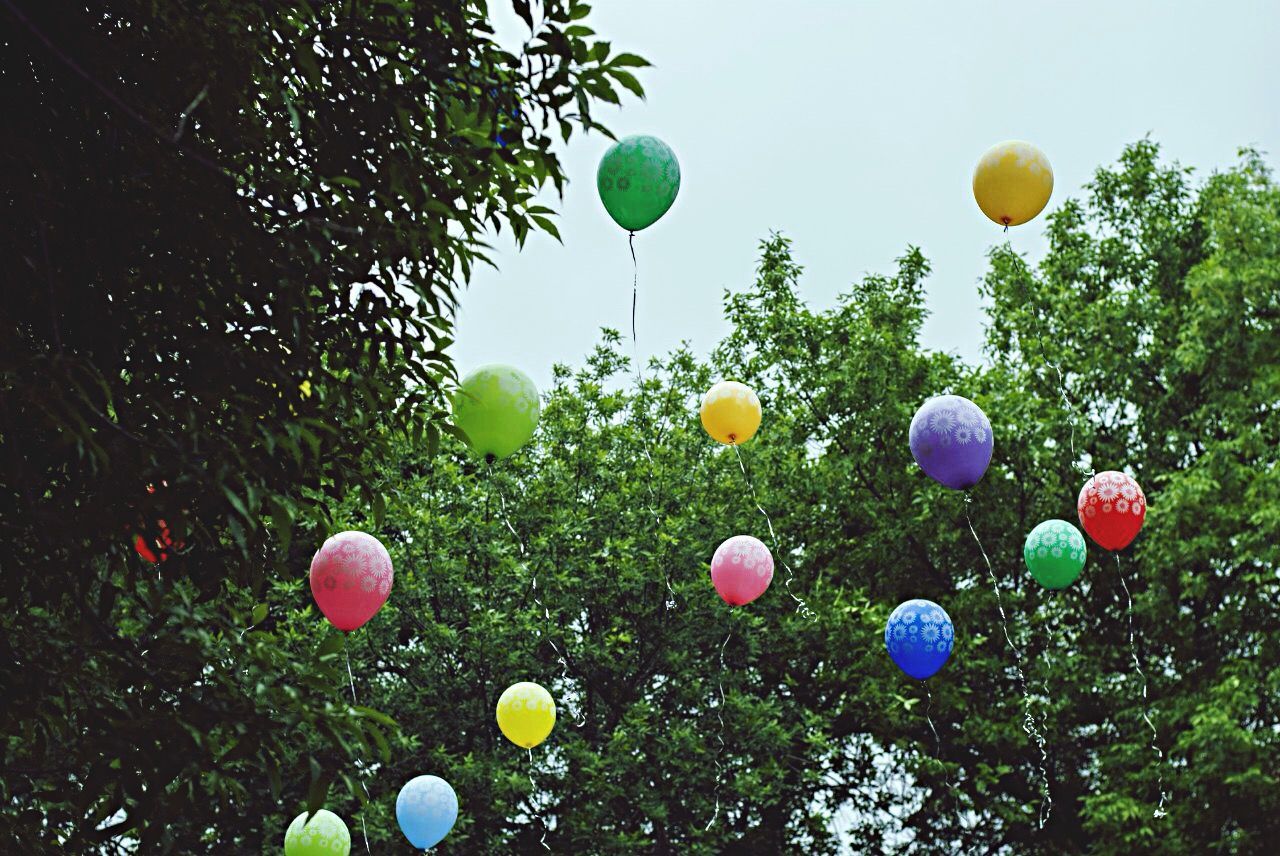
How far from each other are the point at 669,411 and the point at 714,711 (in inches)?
144

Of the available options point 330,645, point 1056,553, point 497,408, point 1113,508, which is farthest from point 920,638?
point 330,645

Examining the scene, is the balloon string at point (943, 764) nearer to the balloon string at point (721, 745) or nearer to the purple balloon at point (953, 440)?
the balloon string at point (721, 745)

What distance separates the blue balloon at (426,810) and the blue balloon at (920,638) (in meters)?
3.29

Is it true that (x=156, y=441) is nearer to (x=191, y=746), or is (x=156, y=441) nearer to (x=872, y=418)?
(x=191, y=746)

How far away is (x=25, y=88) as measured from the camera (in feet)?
14.7

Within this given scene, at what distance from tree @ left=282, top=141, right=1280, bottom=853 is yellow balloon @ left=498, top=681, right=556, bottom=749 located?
3.13 meters

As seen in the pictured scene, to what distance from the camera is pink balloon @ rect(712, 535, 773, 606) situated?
1002 cm

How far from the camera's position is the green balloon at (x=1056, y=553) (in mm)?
9961

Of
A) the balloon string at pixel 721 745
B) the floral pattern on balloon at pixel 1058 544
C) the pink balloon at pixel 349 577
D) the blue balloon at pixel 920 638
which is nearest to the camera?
the pink balloon at pixel 349 577

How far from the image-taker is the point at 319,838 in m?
7.82

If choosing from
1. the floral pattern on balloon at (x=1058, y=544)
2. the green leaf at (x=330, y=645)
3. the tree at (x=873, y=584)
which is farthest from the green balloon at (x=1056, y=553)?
the green leaf at (x=330, y=645)

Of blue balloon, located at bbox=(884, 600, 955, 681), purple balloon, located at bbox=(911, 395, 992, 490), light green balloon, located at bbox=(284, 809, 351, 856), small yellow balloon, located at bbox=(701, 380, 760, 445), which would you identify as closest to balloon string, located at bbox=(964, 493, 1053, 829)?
blue balloon, located at bbox=(884, 600, 955, 681)

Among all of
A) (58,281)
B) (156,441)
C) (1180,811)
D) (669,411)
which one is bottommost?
(156,441)

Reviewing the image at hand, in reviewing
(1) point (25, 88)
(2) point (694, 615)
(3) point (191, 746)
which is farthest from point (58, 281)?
(2) point (694, 615)
